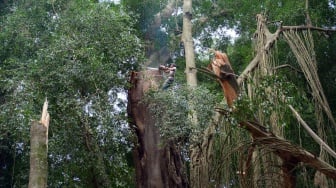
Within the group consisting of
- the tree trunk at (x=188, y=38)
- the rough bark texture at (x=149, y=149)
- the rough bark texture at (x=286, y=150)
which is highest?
the tree trunk at (x=188, y=38)

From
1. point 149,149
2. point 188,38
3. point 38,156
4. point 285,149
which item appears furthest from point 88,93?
point 188,38

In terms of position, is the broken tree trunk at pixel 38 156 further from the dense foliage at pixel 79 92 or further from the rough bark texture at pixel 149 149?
the rough bark texture at pixel 149 149

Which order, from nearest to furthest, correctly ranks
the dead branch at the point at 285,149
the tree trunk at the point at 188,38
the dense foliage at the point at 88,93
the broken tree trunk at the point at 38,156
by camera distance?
the dead branch at the point at 285,149
the broken tree trunk at the point at 38,156
the dense foliage at the point at 88,93
the tree trunk at the point at 188,38

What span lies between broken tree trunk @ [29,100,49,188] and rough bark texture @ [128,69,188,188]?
6.10 feet

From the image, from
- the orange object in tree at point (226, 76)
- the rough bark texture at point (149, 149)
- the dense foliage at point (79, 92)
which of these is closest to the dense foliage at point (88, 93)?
the dense foliage at point (79, 92)

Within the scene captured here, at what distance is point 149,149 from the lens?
280 inches

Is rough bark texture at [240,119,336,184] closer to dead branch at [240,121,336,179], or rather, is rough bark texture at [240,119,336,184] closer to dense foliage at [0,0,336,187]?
dead branch at [240,121,336,179]

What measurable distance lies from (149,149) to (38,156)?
2.07 meters

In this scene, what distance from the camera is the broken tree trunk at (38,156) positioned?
17.2 feet

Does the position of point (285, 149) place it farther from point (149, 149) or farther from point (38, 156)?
point (149, 149)

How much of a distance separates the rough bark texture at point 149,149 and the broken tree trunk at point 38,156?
1.86m

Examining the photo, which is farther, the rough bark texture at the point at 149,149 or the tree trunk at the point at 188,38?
the tree trunk at the point at 188,38

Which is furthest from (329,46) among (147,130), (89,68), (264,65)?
(89,68)

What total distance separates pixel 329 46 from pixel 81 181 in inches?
170
